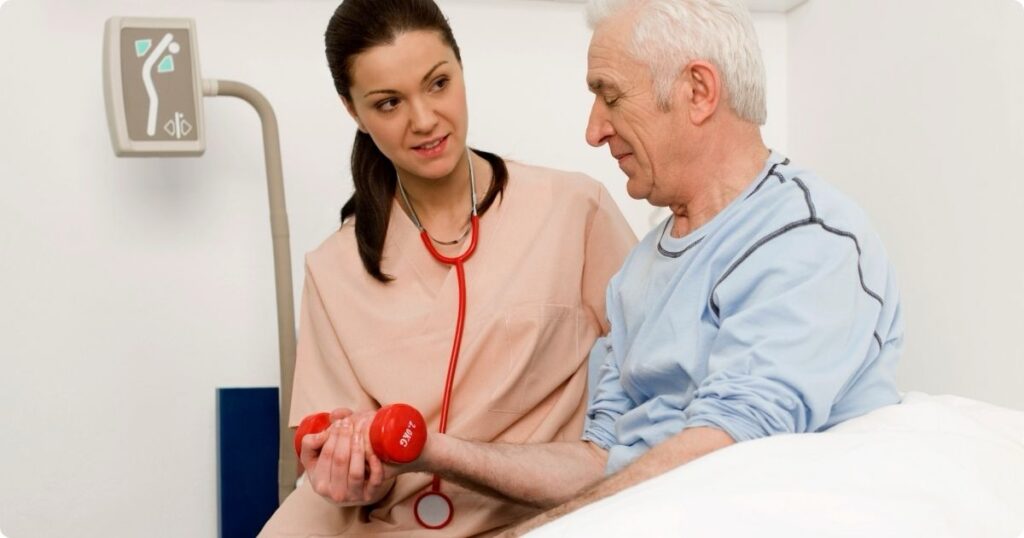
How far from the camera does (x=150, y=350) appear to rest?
7.19 ft

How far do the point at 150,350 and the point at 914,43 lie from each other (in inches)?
58.8

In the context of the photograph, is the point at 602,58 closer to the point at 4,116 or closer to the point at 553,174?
the point at 553,174

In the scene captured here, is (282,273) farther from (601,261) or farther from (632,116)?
(632,116)

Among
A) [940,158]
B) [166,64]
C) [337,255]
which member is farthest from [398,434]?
[940,158]

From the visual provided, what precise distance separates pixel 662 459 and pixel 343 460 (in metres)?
0.43

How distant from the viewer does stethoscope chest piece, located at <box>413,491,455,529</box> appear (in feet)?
5.38

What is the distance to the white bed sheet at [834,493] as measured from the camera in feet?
3.08

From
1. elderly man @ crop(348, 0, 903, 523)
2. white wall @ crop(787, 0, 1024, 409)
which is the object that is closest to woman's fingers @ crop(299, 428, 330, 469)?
elderly man @ crop(348, 0, 903, 523)

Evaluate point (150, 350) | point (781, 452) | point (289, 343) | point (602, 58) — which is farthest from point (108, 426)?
point (781, 452)

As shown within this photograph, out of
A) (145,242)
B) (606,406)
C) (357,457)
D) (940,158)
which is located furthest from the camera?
(145,242)

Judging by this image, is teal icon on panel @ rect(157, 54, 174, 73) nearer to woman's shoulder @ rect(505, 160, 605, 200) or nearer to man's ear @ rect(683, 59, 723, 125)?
woman's shoulder @ rect(505, 160, 605, 200)

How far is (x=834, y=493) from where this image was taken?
0.96m

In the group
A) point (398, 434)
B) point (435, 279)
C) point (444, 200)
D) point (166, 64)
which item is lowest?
point (398, 434)

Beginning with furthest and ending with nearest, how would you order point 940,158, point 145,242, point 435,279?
point 145,242, point 940,158, point 435,279
